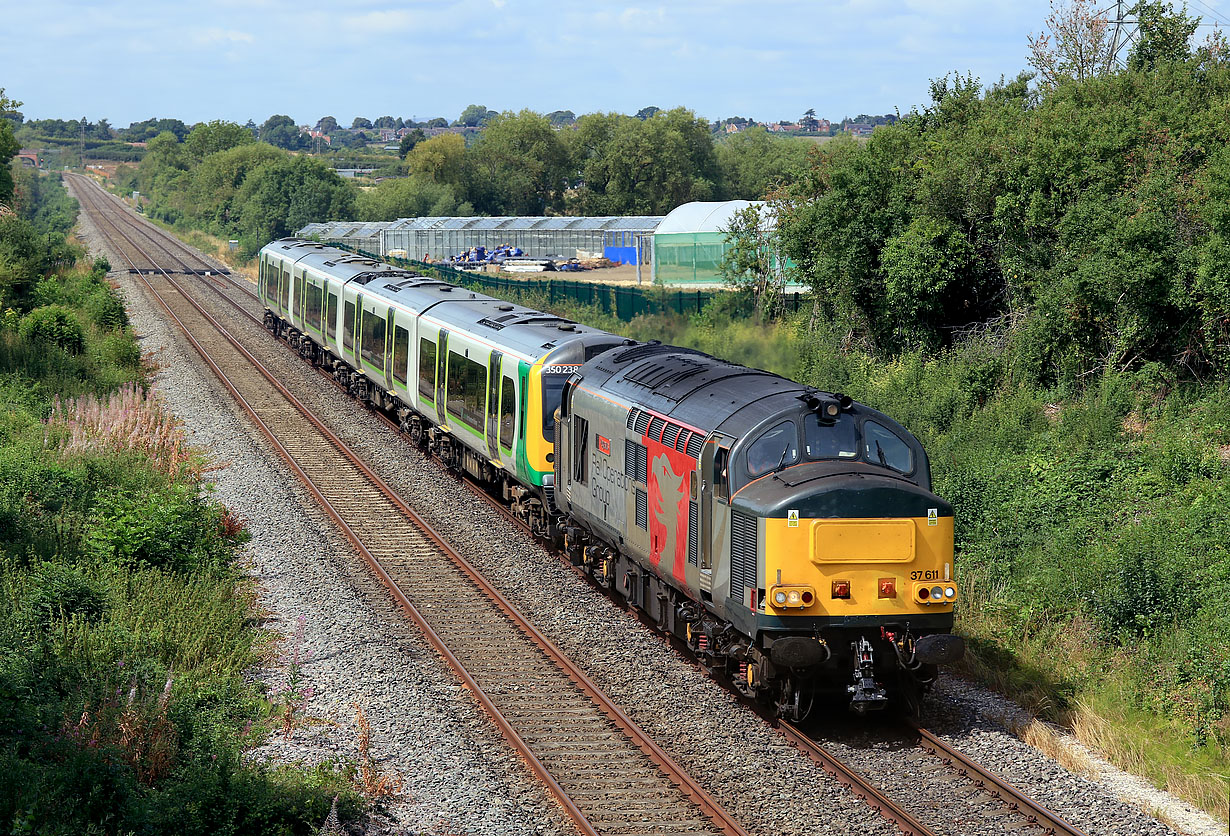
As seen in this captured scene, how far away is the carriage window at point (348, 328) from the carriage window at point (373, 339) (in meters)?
1.24

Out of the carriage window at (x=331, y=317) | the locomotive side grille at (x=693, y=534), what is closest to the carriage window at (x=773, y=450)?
the locomotive side grille at (x=693, y=534)

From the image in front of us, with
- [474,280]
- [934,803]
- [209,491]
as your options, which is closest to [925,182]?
[209,491]

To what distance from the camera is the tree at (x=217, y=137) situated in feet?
443

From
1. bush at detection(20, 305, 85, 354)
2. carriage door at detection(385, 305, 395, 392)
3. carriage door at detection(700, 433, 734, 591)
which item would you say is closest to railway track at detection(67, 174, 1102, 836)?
carriage door at detection(700, 433, 734, 591)

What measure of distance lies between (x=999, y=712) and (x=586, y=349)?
29.6 feet

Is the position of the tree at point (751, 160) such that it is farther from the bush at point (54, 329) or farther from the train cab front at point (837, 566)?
the train cab front at point (837, 566)

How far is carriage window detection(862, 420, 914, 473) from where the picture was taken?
484 inches

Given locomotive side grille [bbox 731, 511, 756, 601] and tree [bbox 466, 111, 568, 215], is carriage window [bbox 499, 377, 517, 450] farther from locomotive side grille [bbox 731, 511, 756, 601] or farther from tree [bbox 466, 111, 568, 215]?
tree [bbox 466, 111, 568, 215]

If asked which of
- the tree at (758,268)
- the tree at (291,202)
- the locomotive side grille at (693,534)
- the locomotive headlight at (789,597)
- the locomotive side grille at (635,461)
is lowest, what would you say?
the locomotive headlight at (789,597)

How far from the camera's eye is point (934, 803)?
1056 centimetres

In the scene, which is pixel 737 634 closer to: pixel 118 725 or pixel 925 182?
pixel 118 725

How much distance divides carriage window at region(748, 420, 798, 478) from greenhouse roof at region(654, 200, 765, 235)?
1718 inches

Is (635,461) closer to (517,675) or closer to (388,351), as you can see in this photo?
(517,675)

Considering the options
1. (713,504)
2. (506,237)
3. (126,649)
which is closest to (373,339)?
(126,649)
